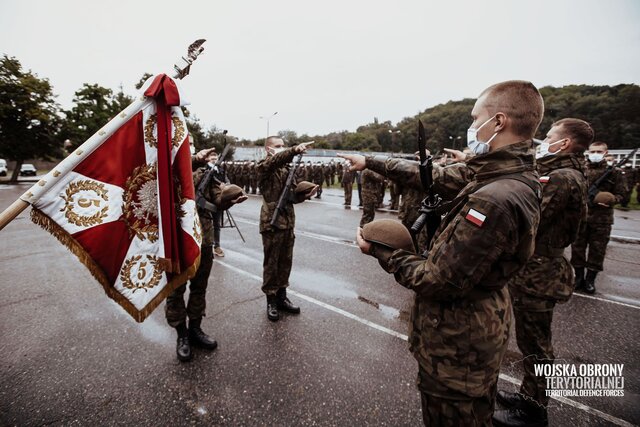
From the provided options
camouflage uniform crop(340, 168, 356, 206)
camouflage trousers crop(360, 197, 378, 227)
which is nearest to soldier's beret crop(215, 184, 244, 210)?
camouflage trousers crop(360, 197, 378, 227)

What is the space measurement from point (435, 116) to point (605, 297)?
8839 centimetres

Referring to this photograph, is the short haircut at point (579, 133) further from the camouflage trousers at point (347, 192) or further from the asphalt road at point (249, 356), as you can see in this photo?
the camouflage trousers at point (347, 192)

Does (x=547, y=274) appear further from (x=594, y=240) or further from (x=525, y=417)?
(x=594, y=240)

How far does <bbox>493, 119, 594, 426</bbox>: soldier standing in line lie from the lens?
2402 millimetres

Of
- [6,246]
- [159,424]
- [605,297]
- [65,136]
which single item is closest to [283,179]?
[159,424]

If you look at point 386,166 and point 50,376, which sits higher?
point 386,166

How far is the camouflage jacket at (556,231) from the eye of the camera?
2.49 meters

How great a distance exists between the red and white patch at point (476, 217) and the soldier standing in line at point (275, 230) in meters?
2.80

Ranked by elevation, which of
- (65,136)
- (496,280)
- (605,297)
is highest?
(65,136)

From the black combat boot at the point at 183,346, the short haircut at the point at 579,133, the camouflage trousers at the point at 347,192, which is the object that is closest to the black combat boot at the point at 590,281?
the short haircut at the point at 579,133

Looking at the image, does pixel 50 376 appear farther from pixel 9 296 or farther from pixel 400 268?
pixel 400 268

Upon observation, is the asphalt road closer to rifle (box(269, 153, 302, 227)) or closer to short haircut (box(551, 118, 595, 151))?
rifle (box(269, 153, 302, 227))

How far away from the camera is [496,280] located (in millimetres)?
1525

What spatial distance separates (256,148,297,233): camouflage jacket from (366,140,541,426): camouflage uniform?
258 centimetres
